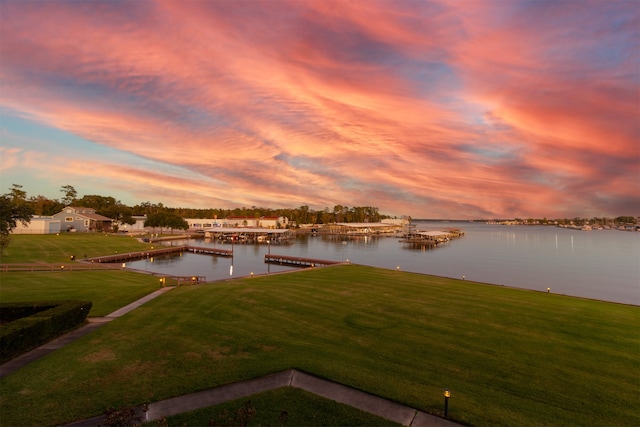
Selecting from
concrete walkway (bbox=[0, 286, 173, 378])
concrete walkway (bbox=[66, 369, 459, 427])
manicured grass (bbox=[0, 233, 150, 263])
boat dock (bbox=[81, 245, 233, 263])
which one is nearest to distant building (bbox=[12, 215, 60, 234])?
manicured grass (bbox=[0, 233, 150, 263])

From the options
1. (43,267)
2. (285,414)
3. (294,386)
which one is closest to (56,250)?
(43,267)

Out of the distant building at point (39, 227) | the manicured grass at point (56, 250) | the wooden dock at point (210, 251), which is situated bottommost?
the wooden dock at point (210, 251)

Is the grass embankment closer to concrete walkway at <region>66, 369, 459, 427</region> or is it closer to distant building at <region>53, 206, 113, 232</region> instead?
concrete walkway at <region>66, 369, 459, 427</region>

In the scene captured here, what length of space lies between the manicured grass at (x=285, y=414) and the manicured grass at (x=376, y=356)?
57.9 inches

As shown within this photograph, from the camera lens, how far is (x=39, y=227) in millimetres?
93375

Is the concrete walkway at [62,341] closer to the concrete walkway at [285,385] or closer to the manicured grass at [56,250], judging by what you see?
the concrete walkway at [285,385]

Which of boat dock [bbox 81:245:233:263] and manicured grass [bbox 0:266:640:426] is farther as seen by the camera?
boat dock [bbox 81:245:233:263]

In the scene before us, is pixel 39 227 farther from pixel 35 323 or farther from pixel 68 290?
pixel 35 323

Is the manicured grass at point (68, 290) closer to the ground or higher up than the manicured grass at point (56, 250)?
closer to the ground

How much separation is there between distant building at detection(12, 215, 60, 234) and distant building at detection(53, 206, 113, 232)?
610 centimetres

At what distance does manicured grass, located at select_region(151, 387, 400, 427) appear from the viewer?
396 inches

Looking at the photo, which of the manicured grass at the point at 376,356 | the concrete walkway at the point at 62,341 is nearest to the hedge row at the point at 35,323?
the concrete walkway at the point at 62,341

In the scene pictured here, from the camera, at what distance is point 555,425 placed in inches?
409

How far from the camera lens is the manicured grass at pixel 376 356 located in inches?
446
